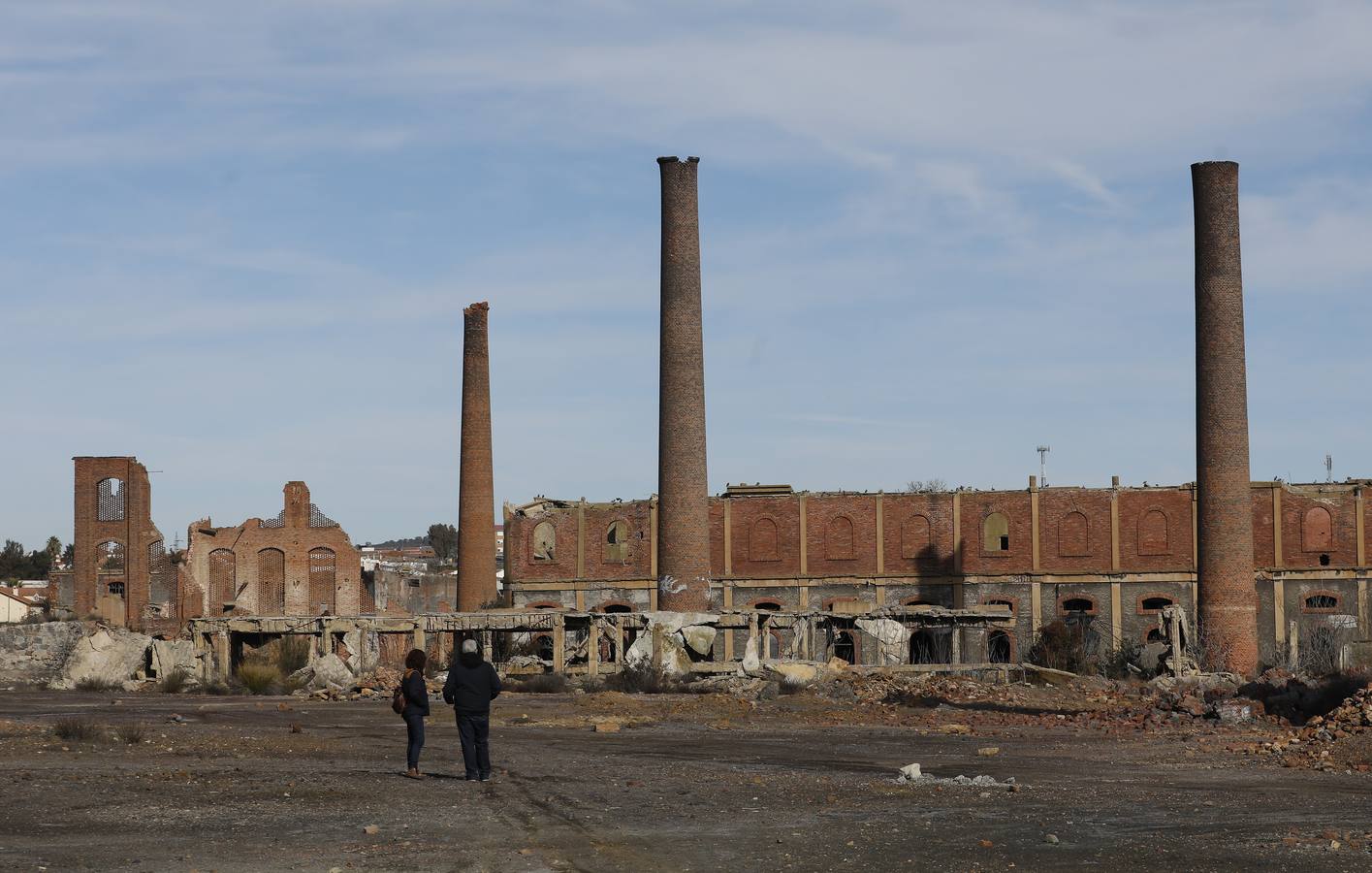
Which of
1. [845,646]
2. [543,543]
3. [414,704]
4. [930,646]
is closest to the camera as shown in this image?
[414,704]

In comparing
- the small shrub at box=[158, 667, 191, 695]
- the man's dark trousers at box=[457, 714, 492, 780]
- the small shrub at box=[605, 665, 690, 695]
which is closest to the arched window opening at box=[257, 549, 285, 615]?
the small shrub at box=[158, 667, 191, 695]

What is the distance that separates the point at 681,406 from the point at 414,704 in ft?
79.6

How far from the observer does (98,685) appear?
34188 millimetres

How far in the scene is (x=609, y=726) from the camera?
22953 millimetres

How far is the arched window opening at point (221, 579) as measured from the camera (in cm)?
5438

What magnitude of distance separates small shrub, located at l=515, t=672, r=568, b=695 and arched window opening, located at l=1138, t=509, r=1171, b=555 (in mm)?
21533

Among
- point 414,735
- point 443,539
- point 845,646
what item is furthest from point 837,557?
point 443,539

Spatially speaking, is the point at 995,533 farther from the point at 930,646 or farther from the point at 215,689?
the point at 215,689

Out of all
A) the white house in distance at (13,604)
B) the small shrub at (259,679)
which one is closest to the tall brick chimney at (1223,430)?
the small shrub at (259,679)

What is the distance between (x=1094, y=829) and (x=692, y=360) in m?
27.0

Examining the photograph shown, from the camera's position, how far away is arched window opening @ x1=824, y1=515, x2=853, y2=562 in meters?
50.7

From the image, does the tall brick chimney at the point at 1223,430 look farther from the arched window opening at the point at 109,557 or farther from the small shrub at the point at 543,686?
the arched window opening at the point at 109,557

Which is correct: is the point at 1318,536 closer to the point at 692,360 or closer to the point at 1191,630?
the point at 1191,630

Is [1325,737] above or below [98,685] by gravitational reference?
above
